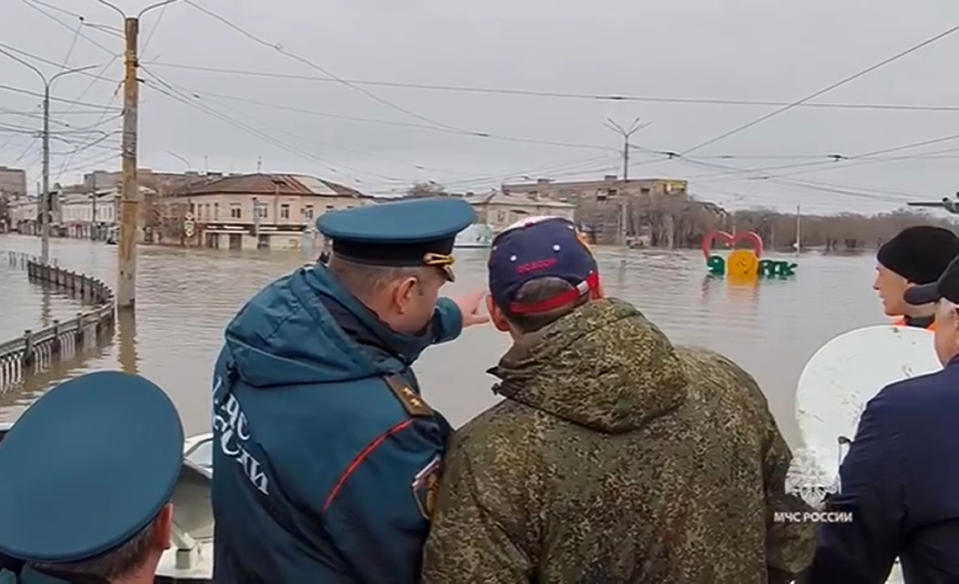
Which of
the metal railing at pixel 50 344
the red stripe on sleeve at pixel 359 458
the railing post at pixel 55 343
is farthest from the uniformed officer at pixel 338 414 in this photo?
the railing post at pixel 55 343

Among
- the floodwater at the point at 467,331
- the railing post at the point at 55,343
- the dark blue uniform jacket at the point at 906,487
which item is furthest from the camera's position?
the railing post at the point at 55,343

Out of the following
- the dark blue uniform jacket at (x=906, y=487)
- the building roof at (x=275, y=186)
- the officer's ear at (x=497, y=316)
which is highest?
the building roof at (x=275, y=186)

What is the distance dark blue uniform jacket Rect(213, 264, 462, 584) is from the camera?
1.36 meters

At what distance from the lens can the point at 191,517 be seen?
323cm

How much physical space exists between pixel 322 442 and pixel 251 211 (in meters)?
76.2

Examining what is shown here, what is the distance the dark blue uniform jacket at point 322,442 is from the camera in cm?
136

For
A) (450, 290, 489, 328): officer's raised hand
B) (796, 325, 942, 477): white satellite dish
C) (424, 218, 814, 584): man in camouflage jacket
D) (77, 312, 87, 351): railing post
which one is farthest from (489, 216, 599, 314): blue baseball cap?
(77, 312, 87, 351): railing post

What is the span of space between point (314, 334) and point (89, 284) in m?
26.4

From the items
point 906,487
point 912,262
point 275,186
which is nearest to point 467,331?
point 912,262

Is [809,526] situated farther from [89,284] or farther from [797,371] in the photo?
[89,284]

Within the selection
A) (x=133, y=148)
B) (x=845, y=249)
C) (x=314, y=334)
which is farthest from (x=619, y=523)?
(x=845, y=249)

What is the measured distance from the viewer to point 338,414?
1366mm

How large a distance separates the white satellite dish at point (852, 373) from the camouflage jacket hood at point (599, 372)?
5.32 ft

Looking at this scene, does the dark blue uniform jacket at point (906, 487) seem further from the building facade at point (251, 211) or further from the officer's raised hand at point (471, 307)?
the building facade at point (251, 211)
